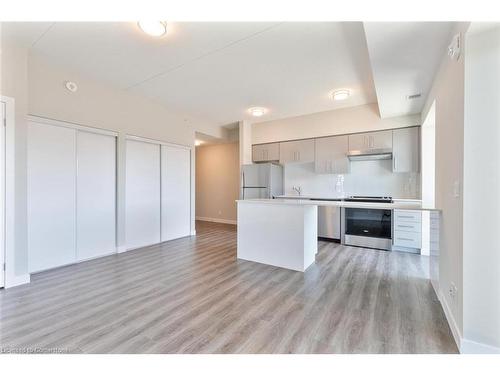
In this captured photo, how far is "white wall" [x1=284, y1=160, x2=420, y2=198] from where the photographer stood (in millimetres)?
4461

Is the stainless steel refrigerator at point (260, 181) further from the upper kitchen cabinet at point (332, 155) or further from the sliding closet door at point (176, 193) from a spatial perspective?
the sliding closet door at point (176, 193)

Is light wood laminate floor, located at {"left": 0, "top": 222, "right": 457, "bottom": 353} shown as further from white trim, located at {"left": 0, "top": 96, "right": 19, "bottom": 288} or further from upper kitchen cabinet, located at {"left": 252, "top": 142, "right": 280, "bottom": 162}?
upper kitchen cabinet, located at {"left": 252, "top": 142, "right": 280, "bottom": 162}

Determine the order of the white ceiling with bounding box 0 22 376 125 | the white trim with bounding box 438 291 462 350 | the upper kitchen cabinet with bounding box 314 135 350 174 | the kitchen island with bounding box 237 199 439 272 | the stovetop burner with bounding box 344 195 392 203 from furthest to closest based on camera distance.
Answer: the upper kitchen cabinet with bounding box 314 135 350 174
the stovetop burner with bounding box 344 195 392 203
the kitchen island with bounding box 237 199 439 272
the white ceiling with bounding box 0 22 376 125
the white trim with bounding box 438 291 462 350

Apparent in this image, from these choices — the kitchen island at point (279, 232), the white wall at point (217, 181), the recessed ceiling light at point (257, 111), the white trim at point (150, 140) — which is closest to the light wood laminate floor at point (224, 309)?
the kitchen island at point (279, 232)

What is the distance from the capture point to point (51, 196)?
3090 mm

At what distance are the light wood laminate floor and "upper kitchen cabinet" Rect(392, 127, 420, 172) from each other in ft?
5.61

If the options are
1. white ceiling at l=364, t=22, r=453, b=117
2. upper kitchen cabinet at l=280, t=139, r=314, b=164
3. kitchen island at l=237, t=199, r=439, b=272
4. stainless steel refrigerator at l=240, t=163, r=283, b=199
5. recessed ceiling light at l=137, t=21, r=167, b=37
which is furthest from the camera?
stainless steel refrigerator at l=240, t=163, r=283, b=199

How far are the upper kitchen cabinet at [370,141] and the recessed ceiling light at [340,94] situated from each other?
0.92 metres

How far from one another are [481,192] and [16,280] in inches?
174

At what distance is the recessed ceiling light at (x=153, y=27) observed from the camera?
2.20 metres

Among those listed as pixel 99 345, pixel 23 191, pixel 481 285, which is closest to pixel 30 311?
pixel 99 345

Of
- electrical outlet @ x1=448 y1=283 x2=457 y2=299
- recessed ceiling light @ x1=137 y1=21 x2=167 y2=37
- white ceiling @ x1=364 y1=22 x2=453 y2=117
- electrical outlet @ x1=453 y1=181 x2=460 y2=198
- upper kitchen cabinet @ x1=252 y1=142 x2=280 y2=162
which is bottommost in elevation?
electrical outlet @ x1=448 y1=283 x2=457 y2=299

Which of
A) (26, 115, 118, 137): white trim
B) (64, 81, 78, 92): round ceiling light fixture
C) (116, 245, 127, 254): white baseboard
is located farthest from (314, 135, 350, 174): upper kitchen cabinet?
(64, 81, 78, 92): round ceiling light fixture
